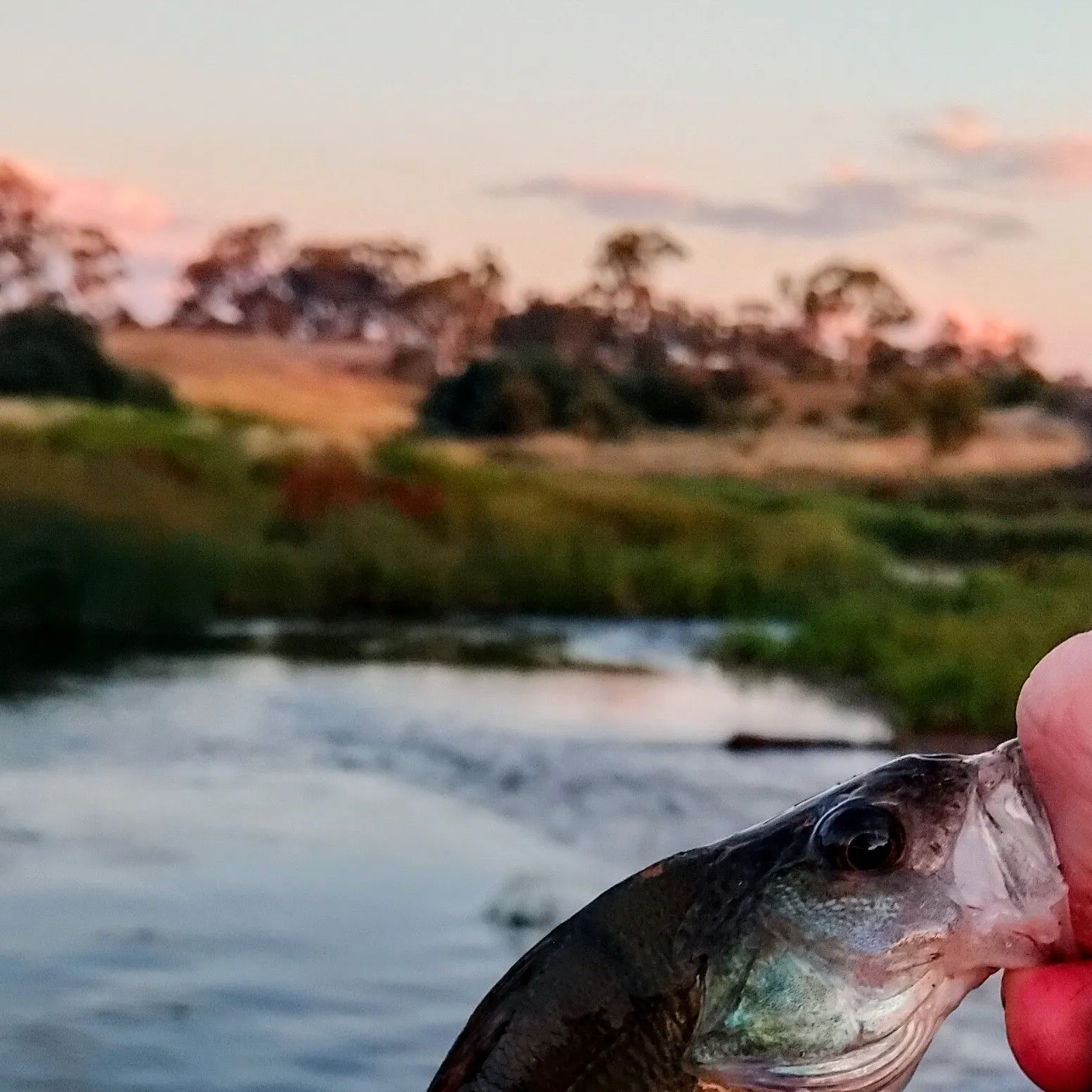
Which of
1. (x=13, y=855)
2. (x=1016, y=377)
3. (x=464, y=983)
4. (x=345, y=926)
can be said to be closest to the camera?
(x=464, y=983)

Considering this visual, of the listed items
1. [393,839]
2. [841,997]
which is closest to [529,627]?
[393,839]

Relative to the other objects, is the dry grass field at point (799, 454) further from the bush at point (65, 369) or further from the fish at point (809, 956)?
the fish at point (809, 956)

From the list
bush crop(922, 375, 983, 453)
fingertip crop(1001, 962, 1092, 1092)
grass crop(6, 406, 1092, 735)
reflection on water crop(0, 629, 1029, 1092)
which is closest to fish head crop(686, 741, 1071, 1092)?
fingertip crop(1001, 962, 1092, 1092)

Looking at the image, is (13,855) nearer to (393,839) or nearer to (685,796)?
(393,839)

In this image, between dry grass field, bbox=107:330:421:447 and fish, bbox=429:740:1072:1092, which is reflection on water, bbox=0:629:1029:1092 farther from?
fish, bbox=429:740:1072:1092

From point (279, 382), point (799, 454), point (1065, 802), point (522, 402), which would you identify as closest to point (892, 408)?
point (799, 454)

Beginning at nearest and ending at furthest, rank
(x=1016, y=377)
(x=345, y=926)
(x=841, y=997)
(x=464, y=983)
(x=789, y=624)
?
(x=841, y=997)
(x=464, y=983)
(x=345, y=926)
(x=789, y=624)
(x=1016, y=377)
